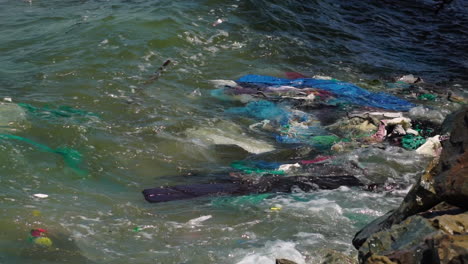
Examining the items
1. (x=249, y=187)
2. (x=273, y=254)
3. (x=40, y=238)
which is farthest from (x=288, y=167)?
(x=40, y=238)

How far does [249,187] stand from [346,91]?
3.89 m

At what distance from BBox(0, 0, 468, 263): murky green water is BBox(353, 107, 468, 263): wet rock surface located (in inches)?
34.9

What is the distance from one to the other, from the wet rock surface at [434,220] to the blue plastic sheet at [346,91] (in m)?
5.20

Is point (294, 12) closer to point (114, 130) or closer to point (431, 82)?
point (431, 82)

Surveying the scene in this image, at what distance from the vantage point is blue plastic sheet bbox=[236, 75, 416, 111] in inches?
340

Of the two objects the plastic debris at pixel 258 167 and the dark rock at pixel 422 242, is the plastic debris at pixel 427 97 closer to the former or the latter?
the plastic debris at pixel 258 167

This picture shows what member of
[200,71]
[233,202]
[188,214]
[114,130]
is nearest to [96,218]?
[188,214]

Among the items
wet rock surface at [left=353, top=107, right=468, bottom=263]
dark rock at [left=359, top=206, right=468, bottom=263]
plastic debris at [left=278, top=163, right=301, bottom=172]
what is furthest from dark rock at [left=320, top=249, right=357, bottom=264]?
plastic debris at [left=278, top=163, right=301, bottom=172]

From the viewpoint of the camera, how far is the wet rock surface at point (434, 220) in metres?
2.72

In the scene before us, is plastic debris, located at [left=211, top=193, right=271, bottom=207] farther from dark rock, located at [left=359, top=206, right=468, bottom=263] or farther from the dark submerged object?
dark rock, located at [left=359, top=206, right=468, bottom=263]

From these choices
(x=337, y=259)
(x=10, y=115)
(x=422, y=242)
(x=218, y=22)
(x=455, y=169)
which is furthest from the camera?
(x=218, y=22)

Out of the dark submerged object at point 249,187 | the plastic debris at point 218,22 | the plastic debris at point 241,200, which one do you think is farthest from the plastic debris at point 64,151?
the plastic debris at point 218,22

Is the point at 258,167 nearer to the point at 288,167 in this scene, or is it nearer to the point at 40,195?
the point at 288,167

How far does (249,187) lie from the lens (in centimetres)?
549
